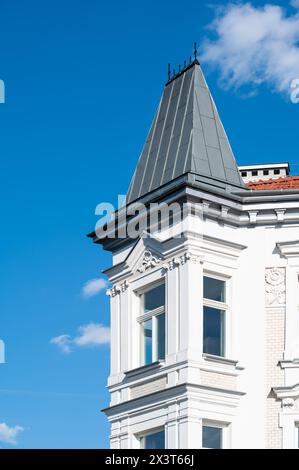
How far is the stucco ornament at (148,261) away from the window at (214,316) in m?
1.31

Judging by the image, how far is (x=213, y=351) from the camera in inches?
1188

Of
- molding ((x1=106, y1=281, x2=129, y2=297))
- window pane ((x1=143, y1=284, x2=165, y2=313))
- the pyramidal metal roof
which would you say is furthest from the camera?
molding ((x1=106, y1=281, x2=129, y2=297))

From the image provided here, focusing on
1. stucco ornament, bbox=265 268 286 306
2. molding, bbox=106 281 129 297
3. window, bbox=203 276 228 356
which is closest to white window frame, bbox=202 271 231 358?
window, bbox=203 276 228 356

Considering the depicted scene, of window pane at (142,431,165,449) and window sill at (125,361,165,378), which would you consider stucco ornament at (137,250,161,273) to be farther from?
window pane at (142,431,165,449)

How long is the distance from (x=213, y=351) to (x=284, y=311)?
1.79 meters

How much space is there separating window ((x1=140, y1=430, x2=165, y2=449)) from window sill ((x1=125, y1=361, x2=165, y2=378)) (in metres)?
1.40

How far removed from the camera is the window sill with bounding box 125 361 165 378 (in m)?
30.1

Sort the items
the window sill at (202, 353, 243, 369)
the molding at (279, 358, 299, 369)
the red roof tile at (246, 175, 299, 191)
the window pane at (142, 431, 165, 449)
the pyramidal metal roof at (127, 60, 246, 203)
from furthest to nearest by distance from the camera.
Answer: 1. the red roof tile at (246, 175, 299, 191)
2. the pyramidal metal roof at (127, 60, 246, 203)
3. the window pane at (142, 431, 165, 449)
4. the molding at (279, 358, 299, 369)
5. the window sill at (202, 353, 243, 369)

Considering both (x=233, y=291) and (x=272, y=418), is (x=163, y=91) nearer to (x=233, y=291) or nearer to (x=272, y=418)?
(x=233, y=291)

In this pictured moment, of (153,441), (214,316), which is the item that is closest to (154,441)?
(153,441)

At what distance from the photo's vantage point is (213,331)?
30.4 m

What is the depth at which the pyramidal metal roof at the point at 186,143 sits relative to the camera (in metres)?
31.6

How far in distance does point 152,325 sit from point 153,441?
105 inches

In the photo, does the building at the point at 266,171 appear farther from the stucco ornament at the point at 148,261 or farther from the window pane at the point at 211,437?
the window pane at the point at 211,437
